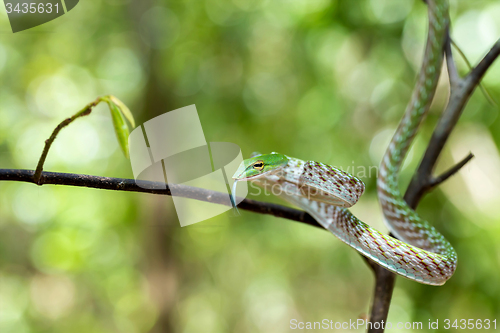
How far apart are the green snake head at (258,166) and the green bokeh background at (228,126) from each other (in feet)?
5.28

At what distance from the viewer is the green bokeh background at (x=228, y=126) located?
96.3 inches

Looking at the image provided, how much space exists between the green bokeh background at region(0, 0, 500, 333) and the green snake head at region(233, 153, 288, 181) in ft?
5.28

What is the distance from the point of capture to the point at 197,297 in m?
3.76

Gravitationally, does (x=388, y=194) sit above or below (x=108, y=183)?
below

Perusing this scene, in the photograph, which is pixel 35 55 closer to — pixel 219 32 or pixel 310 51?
pixel 219 32

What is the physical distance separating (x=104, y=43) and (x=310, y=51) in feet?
6.36

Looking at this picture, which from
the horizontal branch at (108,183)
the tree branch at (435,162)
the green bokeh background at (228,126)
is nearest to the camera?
the horizontal branch at (108,183)

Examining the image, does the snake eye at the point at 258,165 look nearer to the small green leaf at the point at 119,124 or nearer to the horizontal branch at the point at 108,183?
the horizontal branch at the point at 108,183

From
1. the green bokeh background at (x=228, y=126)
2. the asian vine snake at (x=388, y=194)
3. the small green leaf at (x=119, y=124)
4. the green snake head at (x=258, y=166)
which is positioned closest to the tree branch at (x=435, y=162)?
the asian vine snake at (x=388, y=194)

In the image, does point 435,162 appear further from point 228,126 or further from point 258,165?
point 228,126

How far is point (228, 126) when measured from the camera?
295cm

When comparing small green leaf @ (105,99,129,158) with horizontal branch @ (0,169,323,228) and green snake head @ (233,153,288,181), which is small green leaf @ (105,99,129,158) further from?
green snake head @ (233,153,288,181)

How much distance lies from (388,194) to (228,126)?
209cm

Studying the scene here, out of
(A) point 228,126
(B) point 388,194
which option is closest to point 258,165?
(B) point 388,194
